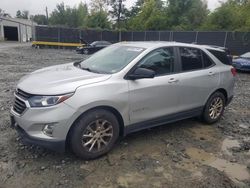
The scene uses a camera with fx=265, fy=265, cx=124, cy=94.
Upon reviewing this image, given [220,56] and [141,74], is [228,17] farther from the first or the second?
[141,74]

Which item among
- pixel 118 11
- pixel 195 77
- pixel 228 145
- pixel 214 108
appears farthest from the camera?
pixel 118 11

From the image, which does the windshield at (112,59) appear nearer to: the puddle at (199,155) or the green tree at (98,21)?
the puddle at (199,155)

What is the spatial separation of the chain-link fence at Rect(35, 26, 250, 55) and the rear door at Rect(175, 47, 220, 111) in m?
18.6

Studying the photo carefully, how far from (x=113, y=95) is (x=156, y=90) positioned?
2.78ft

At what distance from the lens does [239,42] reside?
2216 centimetres

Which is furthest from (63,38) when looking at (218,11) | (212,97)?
(212,97)

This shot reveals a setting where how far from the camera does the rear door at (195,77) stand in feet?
15.5

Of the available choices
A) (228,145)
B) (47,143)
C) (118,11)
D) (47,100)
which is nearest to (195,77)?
(228,145)

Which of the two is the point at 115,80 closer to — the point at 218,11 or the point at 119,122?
the point at 119,122

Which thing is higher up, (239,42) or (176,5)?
(176,5)

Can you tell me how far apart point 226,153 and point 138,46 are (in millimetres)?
2289

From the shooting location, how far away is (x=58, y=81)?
3652 millimetres

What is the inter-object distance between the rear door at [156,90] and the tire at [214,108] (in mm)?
998

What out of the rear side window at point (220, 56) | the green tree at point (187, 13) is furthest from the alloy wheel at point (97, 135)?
the green tree at point (187, 13)
